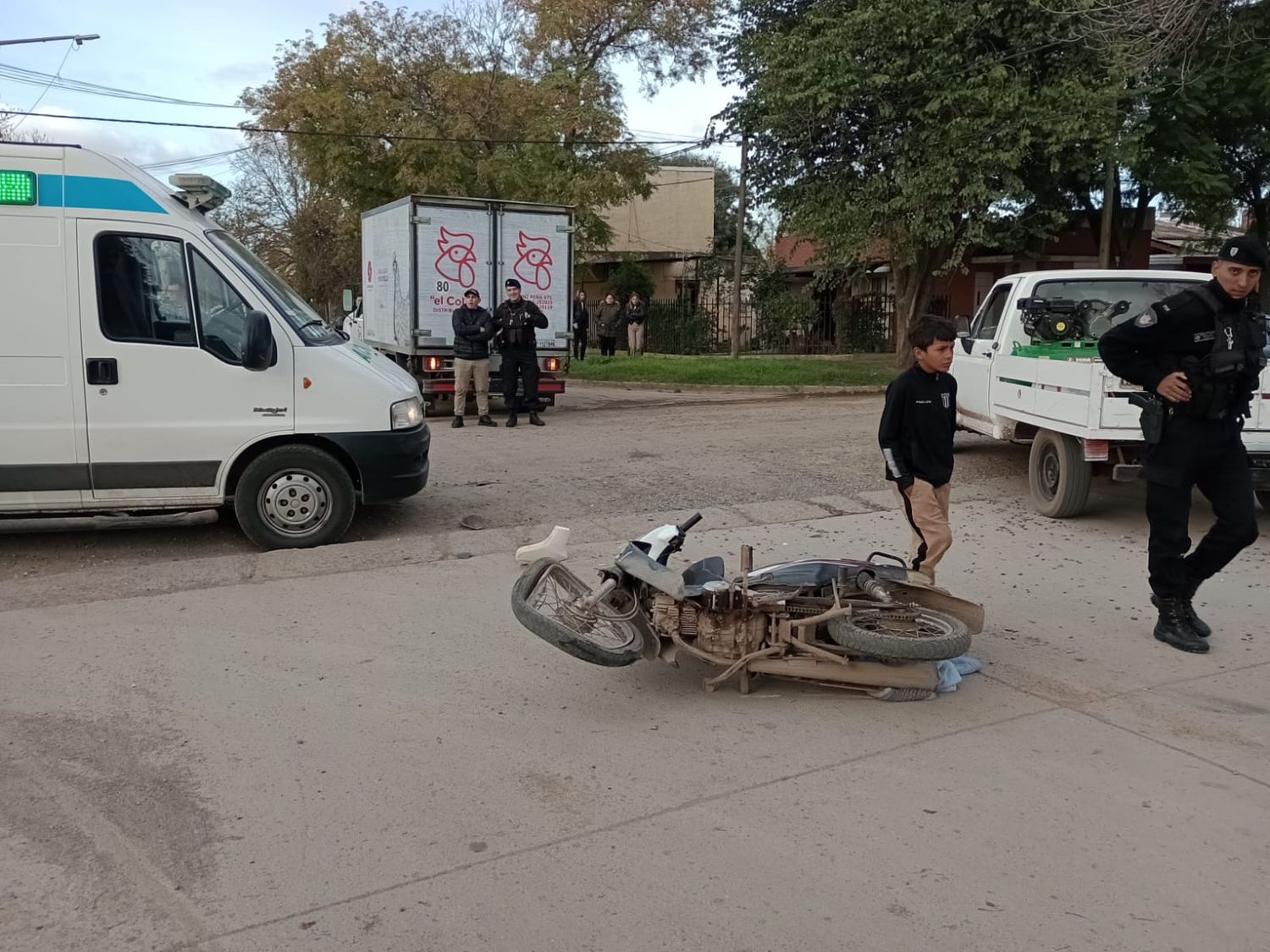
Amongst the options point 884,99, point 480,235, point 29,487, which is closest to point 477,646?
point 29,487

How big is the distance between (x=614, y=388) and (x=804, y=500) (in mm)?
11846

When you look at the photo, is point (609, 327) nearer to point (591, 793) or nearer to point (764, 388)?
point (764, 388)

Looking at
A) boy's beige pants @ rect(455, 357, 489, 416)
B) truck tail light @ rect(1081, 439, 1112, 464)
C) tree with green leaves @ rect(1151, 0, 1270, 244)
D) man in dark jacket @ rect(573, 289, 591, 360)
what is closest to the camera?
truck tail light @ rect(1081, 439, 1112, 464)

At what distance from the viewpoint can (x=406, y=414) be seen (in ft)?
24.2

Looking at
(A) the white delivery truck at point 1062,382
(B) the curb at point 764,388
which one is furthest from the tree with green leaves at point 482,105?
(A) the white delivery truck at point 1062,382

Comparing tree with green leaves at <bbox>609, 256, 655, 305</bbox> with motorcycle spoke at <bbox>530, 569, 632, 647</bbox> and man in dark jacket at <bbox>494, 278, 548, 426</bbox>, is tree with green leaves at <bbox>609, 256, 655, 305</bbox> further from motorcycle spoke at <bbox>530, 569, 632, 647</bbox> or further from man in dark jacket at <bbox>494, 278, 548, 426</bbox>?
motorcycle spoke at <bbox>530, 569, 632, 647</bbox>

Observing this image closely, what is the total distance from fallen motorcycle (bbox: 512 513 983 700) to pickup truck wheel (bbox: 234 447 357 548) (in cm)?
290

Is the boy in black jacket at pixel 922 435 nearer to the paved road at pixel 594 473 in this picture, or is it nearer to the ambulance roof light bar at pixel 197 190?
the paved road at pixel 594 473

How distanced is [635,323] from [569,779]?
24845 millimetres

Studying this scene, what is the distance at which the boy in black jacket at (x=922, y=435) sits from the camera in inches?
206

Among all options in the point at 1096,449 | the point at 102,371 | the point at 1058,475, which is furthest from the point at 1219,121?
the point at 102,371

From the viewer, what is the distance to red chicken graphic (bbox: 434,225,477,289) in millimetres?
14648

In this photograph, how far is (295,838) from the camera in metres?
3.46

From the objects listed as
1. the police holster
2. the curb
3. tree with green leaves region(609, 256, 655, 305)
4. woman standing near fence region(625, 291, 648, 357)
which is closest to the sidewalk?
the police holster
